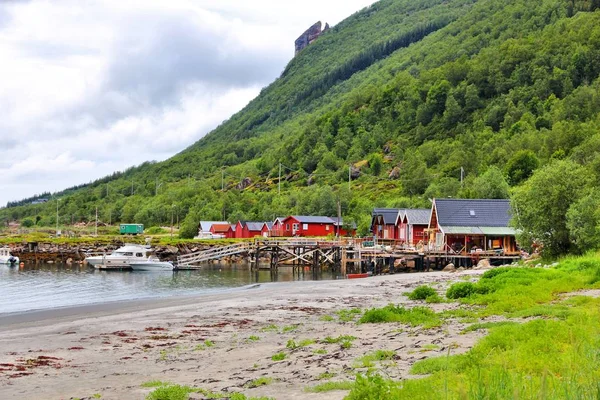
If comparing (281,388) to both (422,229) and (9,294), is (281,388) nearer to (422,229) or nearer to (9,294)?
(9,294)

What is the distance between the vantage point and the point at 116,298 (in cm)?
4447

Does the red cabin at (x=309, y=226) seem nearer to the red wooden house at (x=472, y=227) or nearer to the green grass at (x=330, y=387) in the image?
the red wooden house at (x=472, y=227)

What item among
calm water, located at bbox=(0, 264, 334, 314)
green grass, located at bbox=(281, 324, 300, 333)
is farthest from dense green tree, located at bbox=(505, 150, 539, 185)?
green grass, located at bbox=(281, 324, 300, 333)

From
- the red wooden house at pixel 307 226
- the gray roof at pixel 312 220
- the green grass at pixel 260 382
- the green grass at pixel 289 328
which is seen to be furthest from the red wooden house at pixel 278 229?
the green grass at pixel 260 382

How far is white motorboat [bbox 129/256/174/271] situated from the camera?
77025 mm

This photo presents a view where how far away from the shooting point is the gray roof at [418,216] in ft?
254

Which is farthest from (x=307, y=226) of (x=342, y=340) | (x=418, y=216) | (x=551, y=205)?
(x=342, y=340)

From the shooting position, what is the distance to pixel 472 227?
6544 cm

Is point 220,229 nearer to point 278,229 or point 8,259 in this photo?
point 278,229

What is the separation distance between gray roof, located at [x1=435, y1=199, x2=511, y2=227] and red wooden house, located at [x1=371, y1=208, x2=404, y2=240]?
16.5m

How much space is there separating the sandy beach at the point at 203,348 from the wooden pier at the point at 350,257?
1237 inches

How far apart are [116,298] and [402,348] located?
109ft

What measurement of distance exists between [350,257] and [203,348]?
6150 centimetres

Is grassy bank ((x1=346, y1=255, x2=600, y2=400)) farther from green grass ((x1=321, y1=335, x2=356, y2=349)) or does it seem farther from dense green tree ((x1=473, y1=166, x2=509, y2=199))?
dense green tree ((x1=473, y1=166, x2=509, y2=199))
